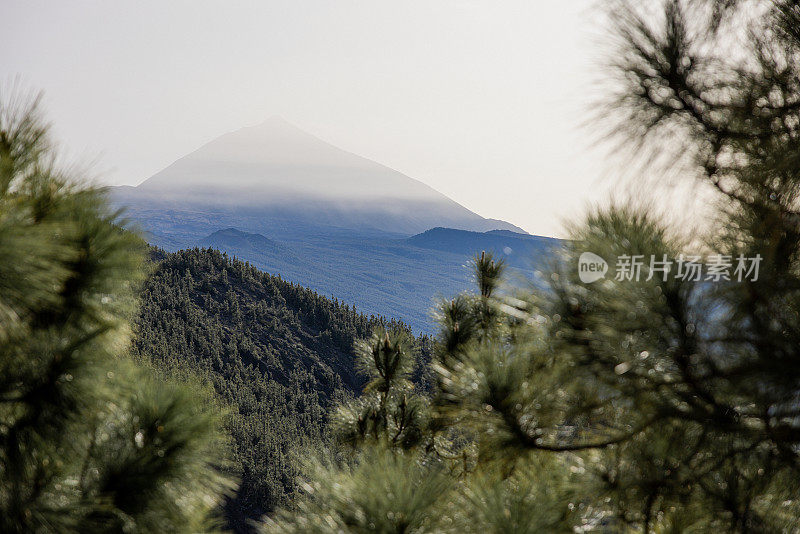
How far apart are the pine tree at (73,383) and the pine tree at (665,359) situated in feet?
1.81

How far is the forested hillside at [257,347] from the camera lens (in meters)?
52.5

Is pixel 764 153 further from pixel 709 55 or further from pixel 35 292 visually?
pixel 35 292

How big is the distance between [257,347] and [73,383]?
77.3 m

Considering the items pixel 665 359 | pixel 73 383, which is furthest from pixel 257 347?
pixel 665 359

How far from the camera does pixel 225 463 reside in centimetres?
207

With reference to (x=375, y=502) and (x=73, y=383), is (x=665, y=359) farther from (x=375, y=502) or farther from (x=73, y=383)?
(x=73, y=383)

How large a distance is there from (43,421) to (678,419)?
2.02 m

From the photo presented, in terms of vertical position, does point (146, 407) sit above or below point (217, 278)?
above

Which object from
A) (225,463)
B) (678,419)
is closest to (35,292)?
(225,463)

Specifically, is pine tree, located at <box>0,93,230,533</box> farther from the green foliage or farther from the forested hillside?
the forested hillside

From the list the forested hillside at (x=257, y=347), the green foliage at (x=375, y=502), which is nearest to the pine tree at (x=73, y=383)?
the green foliage at (x=375, y=502)

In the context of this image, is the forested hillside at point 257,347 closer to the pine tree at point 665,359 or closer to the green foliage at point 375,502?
the green foliage at point 375,502

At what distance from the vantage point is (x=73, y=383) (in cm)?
162

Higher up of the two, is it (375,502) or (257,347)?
(375,502)
